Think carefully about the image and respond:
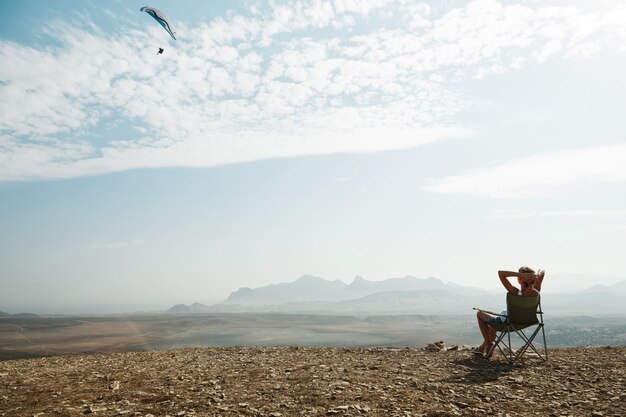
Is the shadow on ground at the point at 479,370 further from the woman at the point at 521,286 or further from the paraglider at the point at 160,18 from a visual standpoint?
the paraglider at the point at 160,18

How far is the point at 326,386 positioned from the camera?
10.1 meters

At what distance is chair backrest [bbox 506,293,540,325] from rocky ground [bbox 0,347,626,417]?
1.44m

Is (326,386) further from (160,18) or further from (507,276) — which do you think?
(160,18)

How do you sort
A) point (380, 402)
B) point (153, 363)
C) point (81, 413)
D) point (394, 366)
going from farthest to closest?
1. point (153, 363)
2. point (394, 366)
3. point (380, 402)
4. point (81, 413)

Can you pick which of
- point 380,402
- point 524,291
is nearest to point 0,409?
point 380,402

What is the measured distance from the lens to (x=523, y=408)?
8547 mm

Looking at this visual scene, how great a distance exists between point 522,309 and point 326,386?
7413 mm

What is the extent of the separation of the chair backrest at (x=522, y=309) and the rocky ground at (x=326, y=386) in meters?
1.44

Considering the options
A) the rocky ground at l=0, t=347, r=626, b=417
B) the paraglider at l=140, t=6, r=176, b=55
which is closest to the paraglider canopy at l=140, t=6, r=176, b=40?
the paraglider at l=140, t=6, r=176, b=55

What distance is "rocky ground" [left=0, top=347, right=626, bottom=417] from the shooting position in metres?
8.47

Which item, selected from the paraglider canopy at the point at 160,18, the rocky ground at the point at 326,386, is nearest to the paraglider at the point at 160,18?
the paraglider canopy at the point at 160,18

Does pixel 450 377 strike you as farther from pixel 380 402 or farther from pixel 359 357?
pixel 359 357

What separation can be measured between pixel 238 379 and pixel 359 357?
5596mm

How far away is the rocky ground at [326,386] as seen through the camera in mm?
8469
